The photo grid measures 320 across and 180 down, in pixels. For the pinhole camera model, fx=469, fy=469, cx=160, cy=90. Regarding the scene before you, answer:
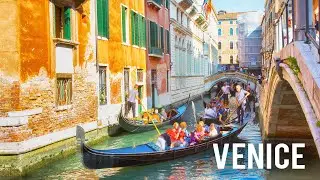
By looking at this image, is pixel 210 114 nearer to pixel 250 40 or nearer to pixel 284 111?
pixel 284 111

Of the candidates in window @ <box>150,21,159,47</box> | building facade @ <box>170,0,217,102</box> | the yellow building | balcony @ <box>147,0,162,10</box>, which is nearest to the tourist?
window @ <box>150,21,159,47</box>

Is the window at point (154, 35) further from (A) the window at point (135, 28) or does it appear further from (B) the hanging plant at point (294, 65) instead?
(B) the hanging plant at point (294, 65)

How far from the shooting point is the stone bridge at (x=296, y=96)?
4.16m

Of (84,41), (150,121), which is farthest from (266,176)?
(150,121)

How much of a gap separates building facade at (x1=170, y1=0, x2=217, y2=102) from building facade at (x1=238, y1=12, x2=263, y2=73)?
63.5ft

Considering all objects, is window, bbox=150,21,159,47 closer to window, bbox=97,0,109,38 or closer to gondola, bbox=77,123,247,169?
window, bbox=97,0,109,38

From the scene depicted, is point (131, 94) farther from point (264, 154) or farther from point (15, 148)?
point (15, 148)

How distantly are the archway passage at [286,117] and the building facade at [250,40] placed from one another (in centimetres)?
4215

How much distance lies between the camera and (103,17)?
451 inches

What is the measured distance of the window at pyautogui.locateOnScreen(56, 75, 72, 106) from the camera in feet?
29.7

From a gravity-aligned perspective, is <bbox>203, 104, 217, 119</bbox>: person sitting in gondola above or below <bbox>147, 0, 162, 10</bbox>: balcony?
below

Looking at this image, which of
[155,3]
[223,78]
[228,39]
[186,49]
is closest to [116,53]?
[155,3]

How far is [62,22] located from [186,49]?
52.7ft

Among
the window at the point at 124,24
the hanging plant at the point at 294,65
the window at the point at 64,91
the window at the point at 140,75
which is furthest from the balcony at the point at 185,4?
the hanging plant at the point at 294,65
